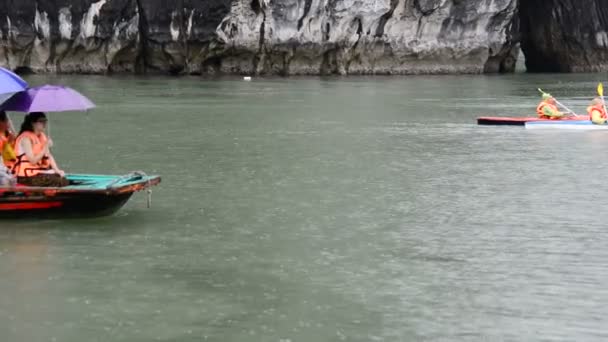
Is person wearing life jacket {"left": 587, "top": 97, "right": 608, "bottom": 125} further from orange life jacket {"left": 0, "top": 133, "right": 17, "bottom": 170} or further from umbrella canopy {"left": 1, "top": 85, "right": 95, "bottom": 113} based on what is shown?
orange life jacket {"left": 0, "top": 133, "right": 17, "bottom": 170}

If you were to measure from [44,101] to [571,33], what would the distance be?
43.0 metres

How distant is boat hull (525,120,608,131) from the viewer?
993 inches

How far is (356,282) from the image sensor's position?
10.8m

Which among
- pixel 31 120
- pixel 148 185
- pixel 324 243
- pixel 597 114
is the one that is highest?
pixel 31 120

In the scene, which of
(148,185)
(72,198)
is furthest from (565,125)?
(72,198)

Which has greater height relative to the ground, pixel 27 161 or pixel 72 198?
pixel 27 161

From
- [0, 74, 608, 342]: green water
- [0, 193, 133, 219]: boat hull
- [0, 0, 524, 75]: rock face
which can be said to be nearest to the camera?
[0, 74, 608, 342]: green water

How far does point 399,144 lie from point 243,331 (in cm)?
1374

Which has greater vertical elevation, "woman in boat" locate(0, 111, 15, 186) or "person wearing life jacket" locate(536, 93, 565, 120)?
"woman in boat" locate(0, 111, 15, 186)

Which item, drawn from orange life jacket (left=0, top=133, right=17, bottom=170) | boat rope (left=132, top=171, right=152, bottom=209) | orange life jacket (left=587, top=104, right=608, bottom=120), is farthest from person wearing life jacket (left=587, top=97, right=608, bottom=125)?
orange life jacket (left=0, top=133, right=17, bottom=170)

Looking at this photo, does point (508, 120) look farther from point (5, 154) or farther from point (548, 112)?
point (5, 154)

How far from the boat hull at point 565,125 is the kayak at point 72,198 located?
1424 cm

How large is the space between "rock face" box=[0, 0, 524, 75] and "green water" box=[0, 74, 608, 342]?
909 inches

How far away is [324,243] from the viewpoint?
12.6 m
